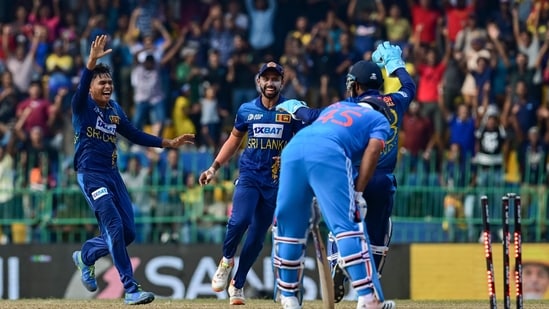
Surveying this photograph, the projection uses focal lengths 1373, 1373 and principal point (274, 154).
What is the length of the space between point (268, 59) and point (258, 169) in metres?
11.1

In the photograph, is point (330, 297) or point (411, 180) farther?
point (411, 180)

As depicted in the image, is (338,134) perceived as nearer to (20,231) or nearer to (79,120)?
(79,120)

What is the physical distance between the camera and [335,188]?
11.8m

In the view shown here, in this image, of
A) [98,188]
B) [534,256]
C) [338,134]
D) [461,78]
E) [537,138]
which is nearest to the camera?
[338,134]

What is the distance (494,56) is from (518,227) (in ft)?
42.9

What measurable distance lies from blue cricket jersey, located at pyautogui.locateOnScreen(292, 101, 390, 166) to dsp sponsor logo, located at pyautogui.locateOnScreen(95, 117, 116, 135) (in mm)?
3337

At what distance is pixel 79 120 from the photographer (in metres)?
14.7

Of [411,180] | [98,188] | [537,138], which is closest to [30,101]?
[411,180]

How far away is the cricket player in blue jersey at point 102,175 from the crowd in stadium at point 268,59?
7.26 m

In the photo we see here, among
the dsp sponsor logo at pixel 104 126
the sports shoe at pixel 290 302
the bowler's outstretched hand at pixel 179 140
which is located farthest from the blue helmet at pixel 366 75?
the dsp sponsor logo at pixel 104 126

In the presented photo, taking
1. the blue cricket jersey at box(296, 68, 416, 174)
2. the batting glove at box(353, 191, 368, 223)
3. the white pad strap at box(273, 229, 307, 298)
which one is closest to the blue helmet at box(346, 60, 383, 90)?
the blue cricket jersey at box(296, 68, 416, 174)

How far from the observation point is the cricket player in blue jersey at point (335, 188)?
11.8 metres

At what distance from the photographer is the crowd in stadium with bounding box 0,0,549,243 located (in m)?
23.5

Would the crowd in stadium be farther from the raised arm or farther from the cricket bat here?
the cricket bat
